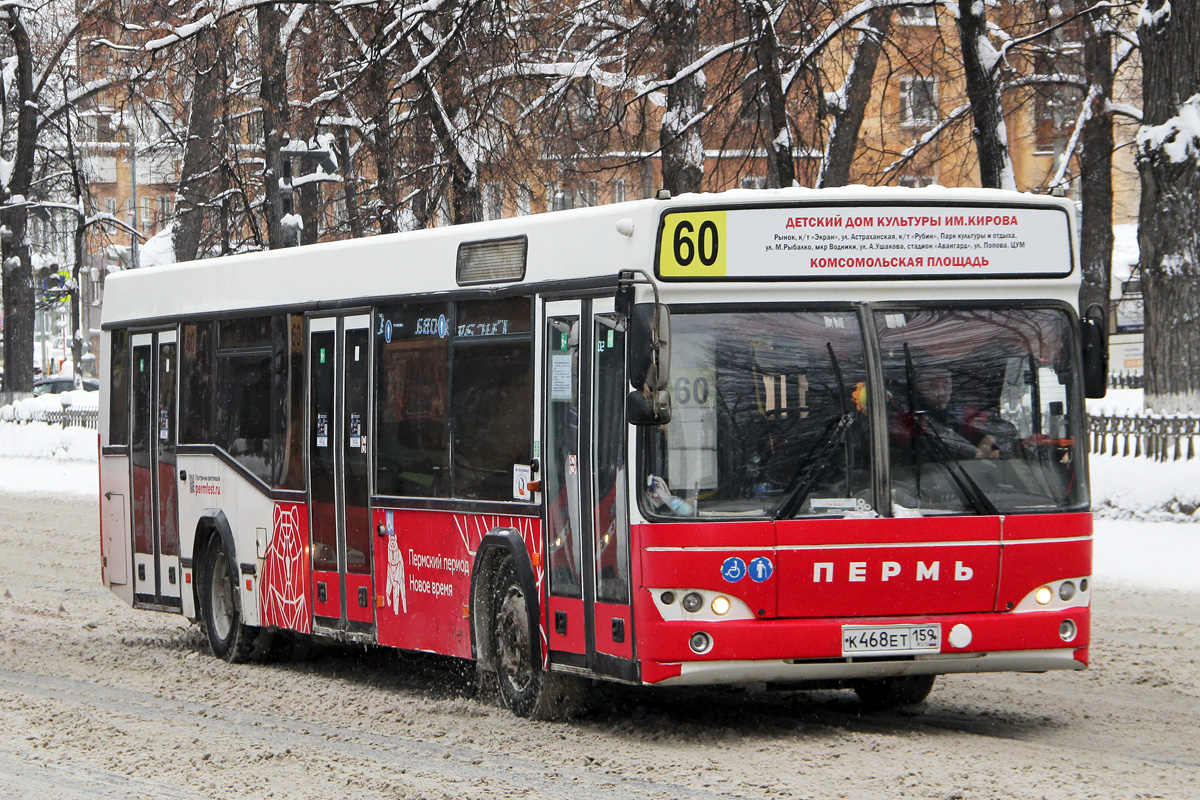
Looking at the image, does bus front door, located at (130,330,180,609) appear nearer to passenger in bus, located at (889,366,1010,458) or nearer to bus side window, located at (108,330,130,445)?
bus side window, located at (108,330,130,445)

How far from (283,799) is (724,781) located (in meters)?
1.79

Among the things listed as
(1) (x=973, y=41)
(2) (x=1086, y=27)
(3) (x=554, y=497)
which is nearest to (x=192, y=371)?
(3) (x=554, y=497)

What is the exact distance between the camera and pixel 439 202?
25156mm

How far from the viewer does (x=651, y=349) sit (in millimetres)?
8109

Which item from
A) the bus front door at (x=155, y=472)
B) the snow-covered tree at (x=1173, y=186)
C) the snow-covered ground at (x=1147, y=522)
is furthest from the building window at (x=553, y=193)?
the bus front door at (x=155, y=472)

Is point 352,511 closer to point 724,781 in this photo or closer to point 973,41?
point 724,781

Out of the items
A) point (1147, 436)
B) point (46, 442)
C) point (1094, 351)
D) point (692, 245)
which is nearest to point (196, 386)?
point (692, 245)

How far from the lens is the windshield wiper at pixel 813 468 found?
334 inches

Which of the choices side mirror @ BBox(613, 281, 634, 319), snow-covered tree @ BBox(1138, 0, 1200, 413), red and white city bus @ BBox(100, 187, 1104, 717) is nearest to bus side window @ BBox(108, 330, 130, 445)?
red and white city bus @ BBox(100, 187, 1104, 717)

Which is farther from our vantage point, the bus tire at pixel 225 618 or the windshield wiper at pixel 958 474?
the bus tire at pixel 225 618

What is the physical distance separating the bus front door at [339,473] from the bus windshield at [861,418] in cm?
323

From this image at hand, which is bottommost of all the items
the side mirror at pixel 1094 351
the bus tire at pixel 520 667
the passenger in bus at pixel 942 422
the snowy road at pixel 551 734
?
the snowy road at pixel 551 734

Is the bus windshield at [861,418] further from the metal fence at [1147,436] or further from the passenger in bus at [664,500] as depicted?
the metal fence at [1147,436]

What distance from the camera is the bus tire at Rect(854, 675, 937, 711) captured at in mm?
9852
